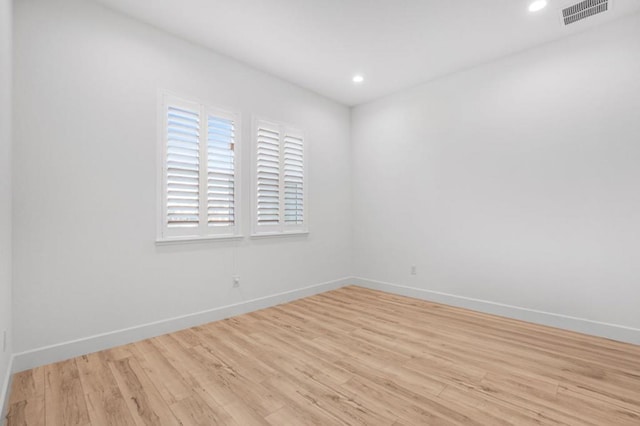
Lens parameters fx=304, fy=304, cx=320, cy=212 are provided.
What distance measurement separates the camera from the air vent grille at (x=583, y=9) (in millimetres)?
2650

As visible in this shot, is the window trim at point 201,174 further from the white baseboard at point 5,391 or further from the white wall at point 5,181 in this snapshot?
the white baseboard at point 5,391

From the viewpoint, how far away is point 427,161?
4234mm

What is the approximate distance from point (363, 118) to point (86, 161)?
12.5 feet

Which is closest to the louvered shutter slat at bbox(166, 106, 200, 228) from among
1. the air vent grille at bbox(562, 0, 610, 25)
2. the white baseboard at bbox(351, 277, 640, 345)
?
the white baseboard at bbox(351, 277, 640, 345)

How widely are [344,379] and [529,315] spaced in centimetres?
243

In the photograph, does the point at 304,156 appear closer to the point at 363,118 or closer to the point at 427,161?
the point at 363,118

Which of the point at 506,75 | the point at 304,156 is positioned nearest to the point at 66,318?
the point at 304,156

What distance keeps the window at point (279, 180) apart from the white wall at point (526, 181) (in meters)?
1.31

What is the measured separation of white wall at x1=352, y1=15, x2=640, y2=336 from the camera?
2869 millimetres

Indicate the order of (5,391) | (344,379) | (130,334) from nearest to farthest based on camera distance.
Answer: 1. (5,391)
2. (344,379)
3. (130,334)

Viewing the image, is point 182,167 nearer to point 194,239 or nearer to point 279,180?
point 194,239

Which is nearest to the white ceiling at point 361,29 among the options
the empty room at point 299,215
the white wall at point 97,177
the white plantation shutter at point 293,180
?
the empty room at point 299,215

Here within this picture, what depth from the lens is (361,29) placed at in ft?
9.93

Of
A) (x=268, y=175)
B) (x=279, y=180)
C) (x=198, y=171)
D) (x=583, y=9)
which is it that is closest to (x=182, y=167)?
(x=198, y=171)
